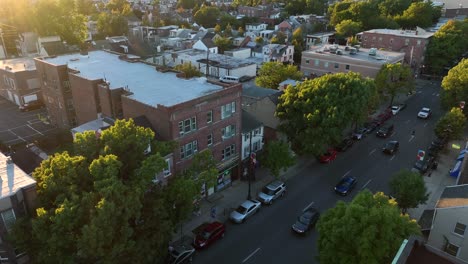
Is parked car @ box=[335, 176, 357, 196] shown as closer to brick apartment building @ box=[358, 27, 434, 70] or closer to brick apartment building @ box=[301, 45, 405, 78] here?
brick apartment building @ box=[301, 45, 405, 78]

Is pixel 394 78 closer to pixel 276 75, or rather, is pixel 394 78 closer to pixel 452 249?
pixel 276 75

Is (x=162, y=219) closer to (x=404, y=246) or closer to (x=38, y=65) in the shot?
(x=404, y=246)

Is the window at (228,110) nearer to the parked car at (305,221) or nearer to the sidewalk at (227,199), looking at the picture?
the sidewalk at (227,199)

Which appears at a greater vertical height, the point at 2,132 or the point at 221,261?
the point at 2,132

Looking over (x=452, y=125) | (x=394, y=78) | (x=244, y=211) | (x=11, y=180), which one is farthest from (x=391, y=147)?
(x=11, y=180)

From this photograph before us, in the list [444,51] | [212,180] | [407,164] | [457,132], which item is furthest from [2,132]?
[444,51]
